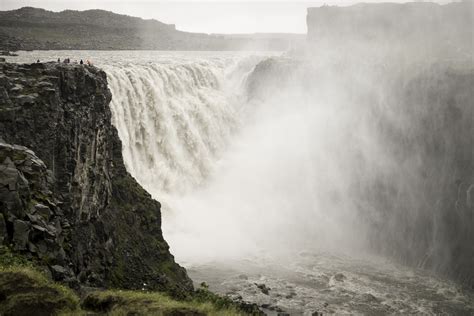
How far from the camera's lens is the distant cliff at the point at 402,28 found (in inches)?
2082

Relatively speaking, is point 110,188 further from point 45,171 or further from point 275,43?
point 275,43

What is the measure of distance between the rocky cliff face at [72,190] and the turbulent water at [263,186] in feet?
21.9

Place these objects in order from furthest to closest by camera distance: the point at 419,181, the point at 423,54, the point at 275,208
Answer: the point at 423,54, the point at 275,208, the point at 419,181

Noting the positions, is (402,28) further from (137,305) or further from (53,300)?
(53,300)

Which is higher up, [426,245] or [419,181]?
[419,181]

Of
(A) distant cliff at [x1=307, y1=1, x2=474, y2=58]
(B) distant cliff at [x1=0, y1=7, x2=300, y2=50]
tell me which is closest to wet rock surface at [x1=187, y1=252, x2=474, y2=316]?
(A) distant cliff at [x1=307, y1=1, x2=474, y2=58]

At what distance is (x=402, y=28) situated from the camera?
5806 centimetres

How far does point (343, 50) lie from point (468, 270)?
34775 mm

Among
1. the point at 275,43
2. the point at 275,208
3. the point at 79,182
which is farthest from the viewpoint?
the point at 275,43

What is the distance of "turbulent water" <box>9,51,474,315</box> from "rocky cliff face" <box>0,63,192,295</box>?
6.69 meters

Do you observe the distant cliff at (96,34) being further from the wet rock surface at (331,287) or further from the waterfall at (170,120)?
the wet rock surface at (331,287)

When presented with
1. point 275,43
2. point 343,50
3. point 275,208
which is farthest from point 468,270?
point 275,43

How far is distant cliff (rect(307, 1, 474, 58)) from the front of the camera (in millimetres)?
52875

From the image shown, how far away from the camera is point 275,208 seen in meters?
46.1
